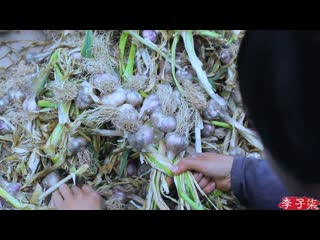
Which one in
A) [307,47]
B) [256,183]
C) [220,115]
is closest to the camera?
[307,47]

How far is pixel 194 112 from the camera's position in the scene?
1191 mm

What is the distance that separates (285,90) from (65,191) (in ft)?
2.19

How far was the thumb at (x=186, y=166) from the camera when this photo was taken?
3.85 ft

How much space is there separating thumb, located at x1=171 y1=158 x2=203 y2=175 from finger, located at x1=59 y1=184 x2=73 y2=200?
268 mm

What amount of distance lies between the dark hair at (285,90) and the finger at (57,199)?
581 mm

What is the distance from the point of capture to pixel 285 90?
73 cm

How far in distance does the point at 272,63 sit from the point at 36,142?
703mm

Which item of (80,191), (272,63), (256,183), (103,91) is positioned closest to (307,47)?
(272,63)

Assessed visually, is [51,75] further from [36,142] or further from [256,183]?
[256,183]

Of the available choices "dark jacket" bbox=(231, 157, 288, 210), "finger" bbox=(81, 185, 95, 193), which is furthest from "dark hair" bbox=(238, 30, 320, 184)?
"finger" bbox=(81, 185, 95, 193)

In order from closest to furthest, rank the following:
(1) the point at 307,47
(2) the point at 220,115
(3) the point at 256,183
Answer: (1) the point at 307,47
(3) the point at 256,183
(2) the point at 220,115

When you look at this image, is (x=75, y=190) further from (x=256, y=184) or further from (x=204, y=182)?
(x=256, y=184)

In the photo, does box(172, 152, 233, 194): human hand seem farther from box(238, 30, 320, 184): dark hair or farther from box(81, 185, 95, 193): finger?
box(238, 30, 320, 184): dark hair

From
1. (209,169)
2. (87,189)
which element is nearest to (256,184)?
(209,169)
